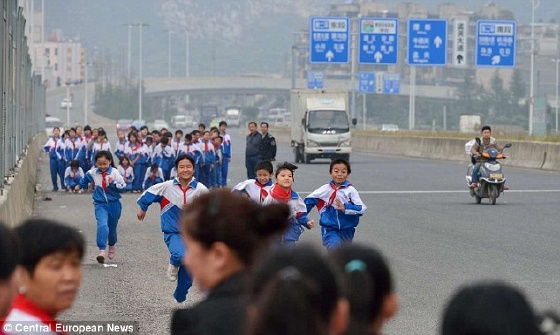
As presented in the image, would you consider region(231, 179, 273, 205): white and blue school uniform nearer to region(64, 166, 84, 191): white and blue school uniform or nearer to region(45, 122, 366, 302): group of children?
region(45, 122, 366, 302): group of children

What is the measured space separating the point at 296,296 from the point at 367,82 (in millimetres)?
106677

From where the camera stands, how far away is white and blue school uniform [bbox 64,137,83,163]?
34.3 metres

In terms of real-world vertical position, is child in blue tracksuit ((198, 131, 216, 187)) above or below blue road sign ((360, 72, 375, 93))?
below

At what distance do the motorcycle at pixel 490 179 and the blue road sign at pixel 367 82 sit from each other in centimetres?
8193

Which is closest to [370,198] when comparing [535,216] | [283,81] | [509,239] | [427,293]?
[535,216]

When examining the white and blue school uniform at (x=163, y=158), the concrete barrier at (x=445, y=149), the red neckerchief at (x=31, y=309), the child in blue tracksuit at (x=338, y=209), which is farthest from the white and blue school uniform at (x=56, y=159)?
the red neckerchief at (x=31, y=309)

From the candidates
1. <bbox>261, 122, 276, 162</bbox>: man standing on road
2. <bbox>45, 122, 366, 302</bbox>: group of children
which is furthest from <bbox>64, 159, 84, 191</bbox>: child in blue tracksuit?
<bbox>45, 122, 366, 302</bbox>: group of children

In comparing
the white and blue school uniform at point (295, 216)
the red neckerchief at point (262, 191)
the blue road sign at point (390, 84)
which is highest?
the blue road sign at point (390, 84)

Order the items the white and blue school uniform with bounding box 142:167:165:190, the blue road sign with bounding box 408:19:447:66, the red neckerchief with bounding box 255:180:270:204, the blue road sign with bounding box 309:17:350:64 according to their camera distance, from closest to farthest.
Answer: the red neckerchief with bounding box 255:180:270:204, the white and blue school uniform with bounding box 142:167:165:190, the blue road sign with bounding box 408:19:447:66, the blue road sign with bounding box 309:17:350:64

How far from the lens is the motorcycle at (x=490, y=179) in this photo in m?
25.3

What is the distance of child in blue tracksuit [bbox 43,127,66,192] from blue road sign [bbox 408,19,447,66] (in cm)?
2748

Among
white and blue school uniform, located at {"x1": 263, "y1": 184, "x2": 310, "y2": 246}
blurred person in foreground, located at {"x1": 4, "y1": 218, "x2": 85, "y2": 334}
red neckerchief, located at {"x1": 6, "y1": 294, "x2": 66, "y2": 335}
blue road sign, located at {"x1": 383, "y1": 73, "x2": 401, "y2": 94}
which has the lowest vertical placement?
white and blue school uniform, located at {"x1": 263, "y1": 184, "x2": 310, "y2": 246}

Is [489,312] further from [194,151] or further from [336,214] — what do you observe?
[194,151]

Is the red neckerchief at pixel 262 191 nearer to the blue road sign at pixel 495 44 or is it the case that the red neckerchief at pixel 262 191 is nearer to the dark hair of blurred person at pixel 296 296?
the dark hair of blurred person at pixel 296 296
